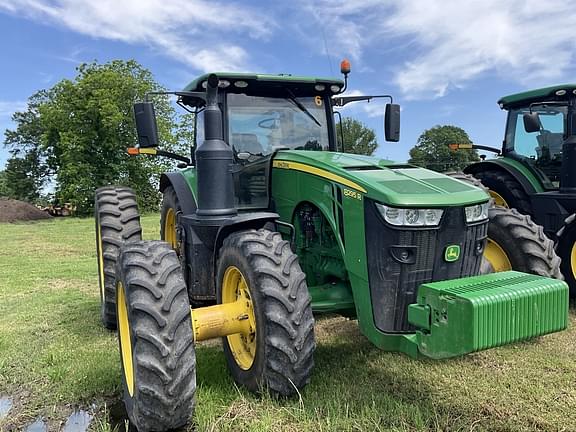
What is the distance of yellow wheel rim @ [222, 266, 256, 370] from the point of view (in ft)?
11.8

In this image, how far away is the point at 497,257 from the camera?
191 inches

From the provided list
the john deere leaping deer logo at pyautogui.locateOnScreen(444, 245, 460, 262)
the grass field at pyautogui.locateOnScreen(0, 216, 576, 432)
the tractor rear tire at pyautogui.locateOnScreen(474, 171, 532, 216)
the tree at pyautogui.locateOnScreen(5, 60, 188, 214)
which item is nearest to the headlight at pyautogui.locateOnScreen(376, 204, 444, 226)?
the john deere leaping deer logo at pyautogui.locateOnScreen(444, 245, 460, 262)

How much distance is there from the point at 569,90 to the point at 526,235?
2.87 metres

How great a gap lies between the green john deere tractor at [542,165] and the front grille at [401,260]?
10.6 feet

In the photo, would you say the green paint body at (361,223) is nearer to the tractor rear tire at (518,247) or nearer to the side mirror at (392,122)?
the side mirror at (392,122)

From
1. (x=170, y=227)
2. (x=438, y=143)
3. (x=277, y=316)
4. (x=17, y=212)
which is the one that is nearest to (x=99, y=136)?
(x=17, y=212)

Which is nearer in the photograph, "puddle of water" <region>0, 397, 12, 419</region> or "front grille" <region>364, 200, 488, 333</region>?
"front grille" <region>364, 200, 488, 333</region>

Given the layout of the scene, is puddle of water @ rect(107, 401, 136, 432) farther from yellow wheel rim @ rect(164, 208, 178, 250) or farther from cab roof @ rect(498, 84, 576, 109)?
cab roof @ rect(498, 84, 576, 109)

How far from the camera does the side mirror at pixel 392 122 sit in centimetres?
505

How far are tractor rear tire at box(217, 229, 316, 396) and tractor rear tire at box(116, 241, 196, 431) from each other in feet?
1.36

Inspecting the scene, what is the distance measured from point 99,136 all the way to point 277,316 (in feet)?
102

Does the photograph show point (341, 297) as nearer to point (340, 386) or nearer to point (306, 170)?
point (340, 386)

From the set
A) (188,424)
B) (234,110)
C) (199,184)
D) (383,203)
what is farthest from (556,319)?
(234,110)

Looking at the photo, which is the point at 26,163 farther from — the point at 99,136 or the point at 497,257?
the point at 497,257
